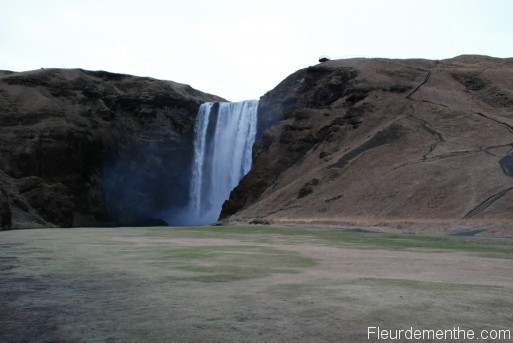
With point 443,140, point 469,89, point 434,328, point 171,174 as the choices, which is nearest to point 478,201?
point 443,140

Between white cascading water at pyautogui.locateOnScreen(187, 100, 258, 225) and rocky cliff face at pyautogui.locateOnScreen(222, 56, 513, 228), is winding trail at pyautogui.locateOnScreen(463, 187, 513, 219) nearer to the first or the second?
rocky cliff face at pyautogui.locateOnScreen(222, 56, 513, 228)

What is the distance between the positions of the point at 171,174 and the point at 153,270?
6281cm

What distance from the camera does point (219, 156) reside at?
66188 mm

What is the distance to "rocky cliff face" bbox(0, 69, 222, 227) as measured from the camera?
211 ft

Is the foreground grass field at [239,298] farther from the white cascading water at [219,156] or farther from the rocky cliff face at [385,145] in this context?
the white cascading water at [219,156]

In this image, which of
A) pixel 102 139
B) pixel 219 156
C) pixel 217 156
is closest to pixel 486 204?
pixel 219 156

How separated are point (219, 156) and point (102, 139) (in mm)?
15471

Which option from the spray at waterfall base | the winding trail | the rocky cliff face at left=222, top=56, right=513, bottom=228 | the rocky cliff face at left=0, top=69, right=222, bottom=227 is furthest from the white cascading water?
the winding trail

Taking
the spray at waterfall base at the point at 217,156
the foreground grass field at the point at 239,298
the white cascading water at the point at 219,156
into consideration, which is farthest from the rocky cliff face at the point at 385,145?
the foreground grass field at the point at 239,298

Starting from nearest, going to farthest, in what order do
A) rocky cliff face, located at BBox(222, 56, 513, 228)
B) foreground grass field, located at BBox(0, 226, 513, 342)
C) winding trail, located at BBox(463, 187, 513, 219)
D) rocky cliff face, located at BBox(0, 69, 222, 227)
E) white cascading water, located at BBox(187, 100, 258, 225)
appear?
foreground grass field, located at BBox(0, 226, 513, 342), winding trail, located at BBox(463, 187, 513, 219), rocky cliff face, located at BBox(222, 56, 513, 228), white cascading water, located at BBox(187, 100, 258, 225), rocky cliff face, located at BBox(0, 69, 222, 227)

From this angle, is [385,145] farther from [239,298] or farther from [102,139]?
[239,298]

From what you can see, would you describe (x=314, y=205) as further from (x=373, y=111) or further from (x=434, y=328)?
(x=434, y=328)

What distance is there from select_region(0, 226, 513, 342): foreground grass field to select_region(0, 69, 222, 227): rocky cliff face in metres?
54.1

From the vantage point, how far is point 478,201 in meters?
34.2
